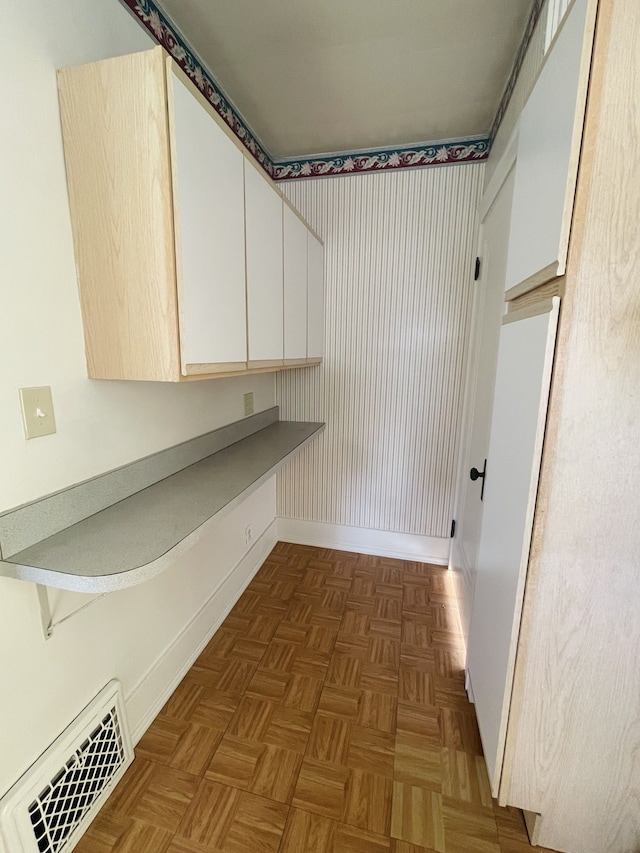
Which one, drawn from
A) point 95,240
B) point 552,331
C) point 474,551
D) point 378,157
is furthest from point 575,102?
point 378,157

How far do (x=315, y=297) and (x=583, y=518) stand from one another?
1.88 meters

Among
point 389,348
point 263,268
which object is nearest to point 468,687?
point 389,348

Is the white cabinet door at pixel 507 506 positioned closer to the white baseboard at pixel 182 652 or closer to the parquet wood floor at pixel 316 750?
the parquet wood floor at pixel 316 750

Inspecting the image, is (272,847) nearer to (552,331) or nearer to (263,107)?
(552,331)

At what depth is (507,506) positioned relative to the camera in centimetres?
109

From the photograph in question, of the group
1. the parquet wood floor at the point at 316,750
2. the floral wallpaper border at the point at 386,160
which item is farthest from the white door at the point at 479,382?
the floral wallpaper border at the point at 386,160

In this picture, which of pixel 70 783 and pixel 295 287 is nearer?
pixel 70 783

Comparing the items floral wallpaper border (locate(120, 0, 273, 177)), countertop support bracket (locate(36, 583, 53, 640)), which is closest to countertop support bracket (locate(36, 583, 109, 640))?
countertop support bracket (locate(36, 583, 53, 640))

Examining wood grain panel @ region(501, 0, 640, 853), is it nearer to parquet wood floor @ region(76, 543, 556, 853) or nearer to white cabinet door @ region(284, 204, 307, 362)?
parquet wood floor @ region(76, 543, 556, 853)

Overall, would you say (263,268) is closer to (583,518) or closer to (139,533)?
A: (139,533)

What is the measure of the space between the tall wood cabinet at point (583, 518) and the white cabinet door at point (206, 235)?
3.04 ft

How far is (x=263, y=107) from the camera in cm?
189

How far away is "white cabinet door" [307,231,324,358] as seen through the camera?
7.22 ft

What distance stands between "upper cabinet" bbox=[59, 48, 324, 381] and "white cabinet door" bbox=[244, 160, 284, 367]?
0.17m
